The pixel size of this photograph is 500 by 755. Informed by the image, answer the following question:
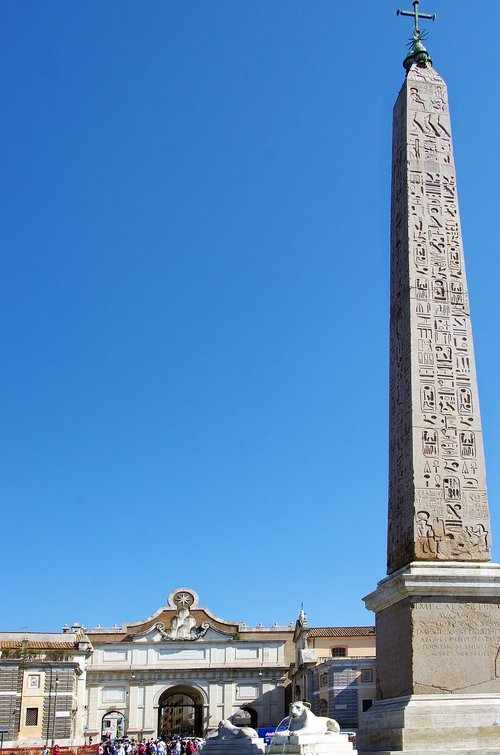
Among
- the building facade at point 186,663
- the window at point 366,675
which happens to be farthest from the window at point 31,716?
the window at point 366,675

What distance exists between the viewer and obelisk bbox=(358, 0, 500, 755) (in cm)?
984

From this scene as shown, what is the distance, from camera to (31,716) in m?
41.8

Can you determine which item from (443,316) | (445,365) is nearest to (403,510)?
(445,365)

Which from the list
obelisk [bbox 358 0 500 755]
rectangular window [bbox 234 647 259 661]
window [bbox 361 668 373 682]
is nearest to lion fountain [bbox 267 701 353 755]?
obelisk [bbox 358 0 500 755]

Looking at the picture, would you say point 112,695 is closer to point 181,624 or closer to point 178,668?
point 178,668

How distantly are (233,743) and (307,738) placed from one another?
186 inches

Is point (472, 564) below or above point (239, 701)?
above

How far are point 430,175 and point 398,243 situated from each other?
1093 millimetres

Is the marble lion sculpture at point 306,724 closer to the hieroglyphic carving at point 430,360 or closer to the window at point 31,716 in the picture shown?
the hieroglyphic carving at point 430,360

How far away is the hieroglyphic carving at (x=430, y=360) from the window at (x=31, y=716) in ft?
Result: 116

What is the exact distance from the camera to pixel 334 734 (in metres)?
12.7

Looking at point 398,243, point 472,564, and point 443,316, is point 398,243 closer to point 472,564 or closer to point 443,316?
point 443,316

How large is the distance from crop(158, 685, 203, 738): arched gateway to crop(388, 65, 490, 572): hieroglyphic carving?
153ft

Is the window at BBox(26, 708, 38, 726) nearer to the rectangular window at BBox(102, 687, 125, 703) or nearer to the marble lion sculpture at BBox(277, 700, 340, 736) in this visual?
the rectangular window at BBox(102, 687, 125, 703)
